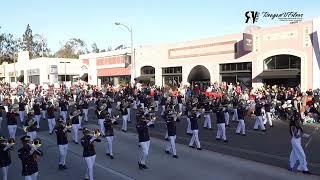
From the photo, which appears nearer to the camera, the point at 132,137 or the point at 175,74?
the point at 132,137

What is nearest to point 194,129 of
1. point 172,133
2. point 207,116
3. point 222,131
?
point 172,133

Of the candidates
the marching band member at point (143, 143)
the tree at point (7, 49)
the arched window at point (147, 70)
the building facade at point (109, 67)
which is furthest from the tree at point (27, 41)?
the marching band member at point (143, 143)

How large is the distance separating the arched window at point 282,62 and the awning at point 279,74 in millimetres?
522

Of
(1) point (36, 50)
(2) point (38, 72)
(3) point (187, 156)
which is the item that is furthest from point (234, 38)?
(1) point (36, 50)

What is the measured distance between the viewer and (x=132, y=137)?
2106cm

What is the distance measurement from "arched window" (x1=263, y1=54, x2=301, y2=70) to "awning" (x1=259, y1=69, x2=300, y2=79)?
522mm

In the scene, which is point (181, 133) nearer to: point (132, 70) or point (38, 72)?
point (132, 70)

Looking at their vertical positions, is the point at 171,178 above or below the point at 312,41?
below

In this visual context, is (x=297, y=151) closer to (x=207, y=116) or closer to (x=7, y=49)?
(x=207, y=116)

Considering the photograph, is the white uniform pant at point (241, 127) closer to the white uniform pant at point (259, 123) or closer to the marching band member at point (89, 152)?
the white uniform pant at point (259, 123)

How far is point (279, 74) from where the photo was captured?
31766mm

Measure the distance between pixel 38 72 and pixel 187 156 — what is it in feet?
193

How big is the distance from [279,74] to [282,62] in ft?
4.46

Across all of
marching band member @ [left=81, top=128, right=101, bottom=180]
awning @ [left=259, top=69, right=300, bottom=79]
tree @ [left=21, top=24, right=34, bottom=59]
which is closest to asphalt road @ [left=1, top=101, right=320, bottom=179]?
marching band member @ [left=81, top=128, right=101, bottom=180]
